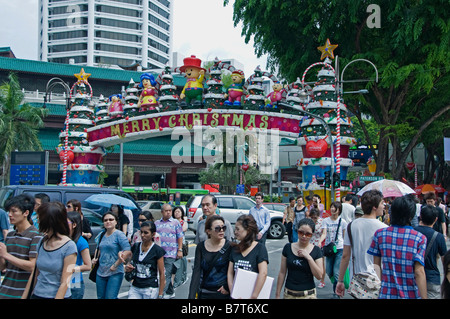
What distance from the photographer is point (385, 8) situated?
24.3 metres

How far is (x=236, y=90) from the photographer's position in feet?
72.5

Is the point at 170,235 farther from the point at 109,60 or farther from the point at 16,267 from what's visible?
the point at 109,60

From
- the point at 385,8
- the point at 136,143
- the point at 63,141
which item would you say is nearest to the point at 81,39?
the point at 136,143

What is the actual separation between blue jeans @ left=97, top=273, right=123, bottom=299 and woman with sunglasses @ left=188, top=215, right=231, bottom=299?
65.7 inches

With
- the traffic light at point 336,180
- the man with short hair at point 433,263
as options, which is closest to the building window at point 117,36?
the traffic light at point 336,180

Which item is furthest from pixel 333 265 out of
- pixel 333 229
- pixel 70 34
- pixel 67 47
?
pixel 67 47

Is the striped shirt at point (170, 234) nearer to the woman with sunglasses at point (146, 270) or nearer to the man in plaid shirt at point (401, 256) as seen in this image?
the woman with sunglasses at point (146, 270)

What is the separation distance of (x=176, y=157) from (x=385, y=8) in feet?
108

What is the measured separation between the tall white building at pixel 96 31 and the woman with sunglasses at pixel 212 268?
250 ft

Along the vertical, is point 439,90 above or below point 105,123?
above

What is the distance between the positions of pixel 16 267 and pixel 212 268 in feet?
6.31

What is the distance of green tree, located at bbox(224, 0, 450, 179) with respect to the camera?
22.5 meters

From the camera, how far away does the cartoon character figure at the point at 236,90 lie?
72.2 ft
